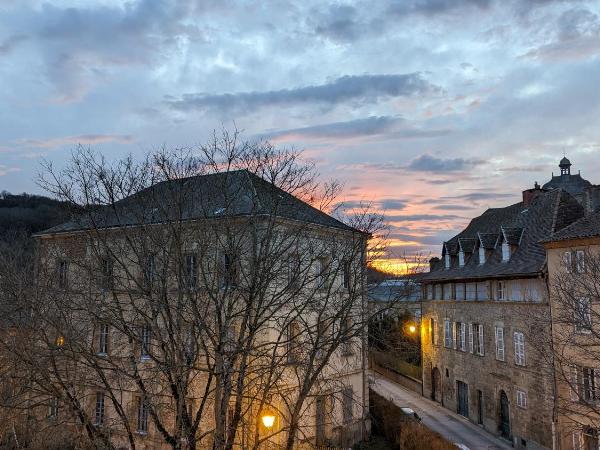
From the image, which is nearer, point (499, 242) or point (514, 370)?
point (514, 370)

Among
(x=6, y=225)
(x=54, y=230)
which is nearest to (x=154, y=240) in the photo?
(x=54, y=230)

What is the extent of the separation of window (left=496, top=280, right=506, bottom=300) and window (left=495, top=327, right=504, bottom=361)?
5.57 feet

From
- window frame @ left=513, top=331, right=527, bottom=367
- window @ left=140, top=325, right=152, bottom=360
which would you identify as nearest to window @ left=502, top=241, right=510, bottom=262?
window frame @ left=513, top=331, right=527, bottom=367

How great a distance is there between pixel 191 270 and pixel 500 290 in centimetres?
2049

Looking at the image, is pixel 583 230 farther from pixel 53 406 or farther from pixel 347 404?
pixel 53 406

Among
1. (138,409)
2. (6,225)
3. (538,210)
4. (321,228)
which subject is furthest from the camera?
(6,225)

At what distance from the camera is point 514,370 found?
28.7m

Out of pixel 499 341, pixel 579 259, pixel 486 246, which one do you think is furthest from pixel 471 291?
pixel 579 259

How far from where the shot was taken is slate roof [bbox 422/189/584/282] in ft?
93.4

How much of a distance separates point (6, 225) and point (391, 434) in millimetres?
51687

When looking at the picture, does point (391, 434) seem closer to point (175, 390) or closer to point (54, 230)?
point (175, 390)

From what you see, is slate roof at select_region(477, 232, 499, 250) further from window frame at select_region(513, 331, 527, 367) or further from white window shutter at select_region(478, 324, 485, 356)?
window frame at select_region(513, 331, 527, 367)

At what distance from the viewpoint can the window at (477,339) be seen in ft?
107

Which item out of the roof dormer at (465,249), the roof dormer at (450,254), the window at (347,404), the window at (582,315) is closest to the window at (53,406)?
the window at (347,404)
